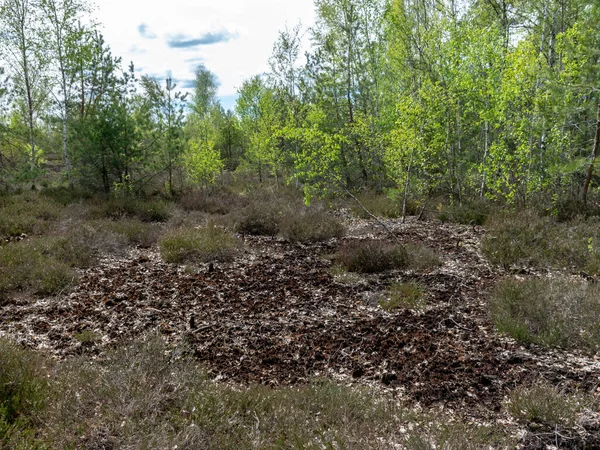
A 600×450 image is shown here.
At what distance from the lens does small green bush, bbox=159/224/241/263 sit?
883 cm

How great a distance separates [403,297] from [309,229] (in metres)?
4.66

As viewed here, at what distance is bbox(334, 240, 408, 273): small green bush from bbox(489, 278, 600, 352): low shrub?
229 centimetres

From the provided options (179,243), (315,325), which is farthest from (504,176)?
(179,243)

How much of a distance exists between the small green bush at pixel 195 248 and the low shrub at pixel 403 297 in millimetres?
4048

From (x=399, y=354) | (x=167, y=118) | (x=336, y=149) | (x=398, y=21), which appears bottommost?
(x=399, y=354)

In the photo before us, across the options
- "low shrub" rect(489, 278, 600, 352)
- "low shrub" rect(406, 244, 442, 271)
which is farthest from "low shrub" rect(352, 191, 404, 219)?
"low shrub" rect(489, 278, 600, 352)

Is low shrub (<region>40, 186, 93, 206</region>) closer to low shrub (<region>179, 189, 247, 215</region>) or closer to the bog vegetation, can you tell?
the bog vegetation

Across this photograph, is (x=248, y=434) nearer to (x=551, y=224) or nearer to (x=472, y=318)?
(x=472, y=318)

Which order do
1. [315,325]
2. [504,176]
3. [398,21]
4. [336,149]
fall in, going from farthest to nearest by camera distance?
[398,21] < [504,176] < [336,149] < [315,325]

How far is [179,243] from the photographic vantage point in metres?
9.11

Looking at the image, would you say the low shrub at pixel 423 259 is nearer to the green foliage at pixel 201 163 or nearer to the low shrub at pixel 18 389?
the low shrub at pixel 18 389

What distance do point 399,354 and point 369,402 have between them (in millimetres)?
1331

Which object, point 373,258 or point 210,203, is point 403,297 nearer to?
point 373,258

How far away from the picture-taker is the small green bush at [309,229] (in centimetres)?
1063
